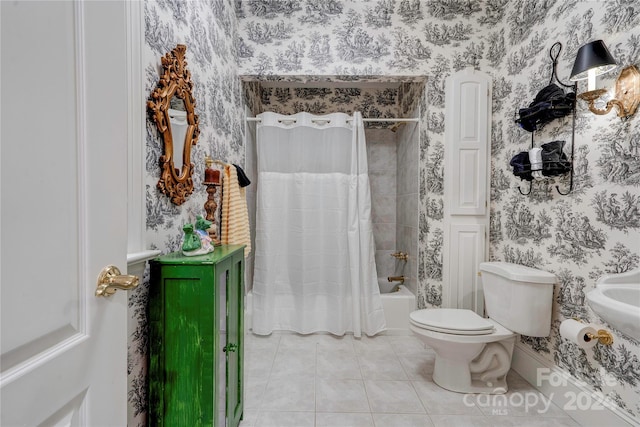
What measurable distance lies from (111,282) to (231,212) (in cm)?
137

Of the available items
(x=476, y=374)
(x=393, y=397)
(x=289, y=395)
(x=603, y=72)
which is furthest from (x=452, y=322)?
(x=603, y=72)

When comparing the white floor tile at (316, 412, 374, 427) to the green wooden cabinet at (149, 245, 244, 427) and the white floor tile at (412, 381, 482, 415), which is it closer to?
the white floor tile at (412, 381, 482, 415)

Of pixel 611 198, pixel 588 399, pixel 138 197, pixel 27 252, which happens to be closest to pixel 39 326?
pixel 27 252

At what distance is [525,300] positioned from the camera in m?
1.78

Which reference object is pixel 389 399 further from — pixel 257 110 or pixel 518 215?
pixel 257 110

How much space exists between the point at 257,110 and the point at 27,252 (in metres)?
3.00

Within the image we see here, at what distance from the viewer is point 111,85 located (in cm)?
64

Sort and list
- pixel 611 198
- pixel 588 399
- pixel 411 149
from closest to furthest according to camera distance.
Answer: pixel 611 198 → pixel 588 399 → pixel 411 149

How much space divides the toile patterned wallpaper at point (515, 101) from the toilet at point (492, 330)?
0.45 ft

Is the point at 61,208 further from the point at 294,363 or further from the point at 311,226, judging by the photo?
the point at 311,226

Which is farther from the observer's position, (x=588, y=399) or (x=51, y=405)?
(x=588, y=399)

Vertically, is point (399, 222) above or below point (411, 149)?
below

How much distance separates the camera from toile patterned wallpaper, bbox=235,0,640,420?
56.2 inches

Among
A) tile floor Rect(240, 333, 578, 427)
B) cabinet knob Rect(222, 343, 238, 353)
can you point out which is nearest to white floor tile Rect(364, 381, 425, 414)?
tile floor Rect(240, 333, 578, 427)
